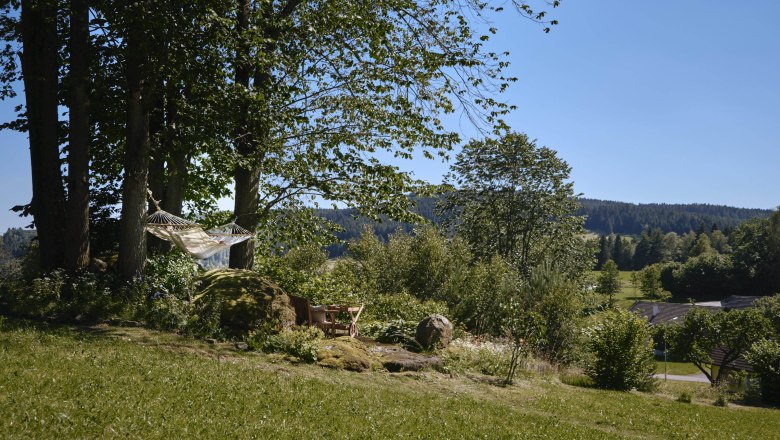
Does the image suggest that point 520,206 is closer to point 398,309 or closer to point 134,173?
point 398,309

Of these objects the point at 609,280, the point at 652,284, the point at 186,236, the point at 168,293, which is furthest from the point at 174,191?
the point at 652,284

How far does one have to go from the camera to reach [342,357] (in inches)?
379

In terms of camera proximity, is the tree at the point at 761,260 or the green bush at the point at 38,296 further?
the tree at the point at 761,260

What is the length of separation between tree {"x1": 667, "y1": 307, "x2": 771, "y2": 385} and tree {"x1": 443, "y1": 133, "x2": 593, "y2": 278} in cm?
904

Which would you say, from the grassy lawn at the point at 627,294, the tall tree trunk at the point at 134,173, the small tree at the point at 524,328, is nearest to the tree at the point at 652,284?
the grassy lawn at the point at 627,294

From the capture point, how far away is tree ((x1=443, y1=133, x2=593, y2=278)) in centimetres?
3431

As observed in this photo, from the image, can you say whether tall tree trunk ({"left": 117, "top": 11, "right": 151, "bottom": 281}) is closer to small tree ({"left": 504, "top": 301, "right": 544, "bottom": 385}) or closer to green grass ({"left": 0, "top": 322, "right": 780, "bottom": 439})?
green grass ({"left": 0, "top": 322, "right": 780, "bottom": 439})

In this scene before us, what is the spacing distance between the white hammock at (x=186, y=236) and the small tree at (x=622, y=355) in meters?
9.53

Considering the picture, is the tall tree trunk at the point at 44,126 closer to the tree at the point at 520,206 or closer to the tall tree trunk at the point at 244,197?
the tall tree trunk at the point at 244,197

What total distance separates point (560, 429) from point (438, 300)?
13.8 metres

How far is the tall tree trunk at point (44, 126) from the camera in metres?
11.3

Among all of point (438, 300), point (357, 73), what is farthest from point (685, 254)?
point (357, 73)

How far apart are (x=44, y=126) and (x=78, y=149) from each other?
3.26 ft

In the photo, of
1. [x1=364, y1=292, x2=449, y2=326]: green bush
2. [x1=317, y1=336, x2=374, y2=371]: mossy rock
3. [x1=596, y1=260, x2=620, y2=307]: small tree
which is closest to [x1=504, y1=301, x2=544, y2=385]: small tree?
[x1=317, y1=336, x2=374, y2=371]: mossy rock
